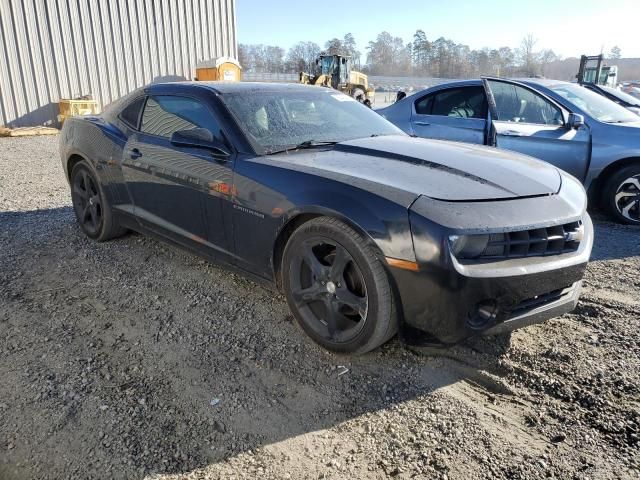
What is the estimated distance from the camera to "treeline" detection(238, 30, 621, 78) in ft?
275

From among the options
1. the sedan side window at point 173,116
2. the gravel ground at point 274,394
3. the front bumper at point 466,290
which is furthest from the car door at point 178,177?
the front bumper at point 466,290

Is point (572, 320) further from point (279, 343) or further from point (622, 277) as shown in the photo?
point (279, 343)

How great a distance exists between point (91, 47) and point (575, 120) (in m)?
14.4

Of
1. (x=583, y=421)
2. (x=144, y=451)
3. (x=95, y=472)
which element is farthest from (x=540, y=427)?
(x=95, y=472)

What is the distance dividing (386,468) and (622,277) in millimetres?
2823

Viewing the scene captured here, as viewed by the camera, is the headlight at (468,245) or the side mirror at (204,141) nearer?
the headlight at (468,245)

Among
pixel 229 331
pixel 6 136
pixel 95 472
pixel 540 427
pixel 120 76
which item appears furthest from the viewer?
pixel 120 76

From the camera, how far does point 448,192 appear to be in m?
2.44

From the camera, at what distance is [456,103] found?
5.89 m

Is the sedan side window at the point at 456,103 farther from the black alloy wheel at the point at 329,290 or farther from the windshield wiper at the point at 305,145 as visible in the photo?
the black alloy wheel at the point at 329,290

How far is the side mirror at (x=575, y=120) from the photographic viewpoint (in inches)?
198

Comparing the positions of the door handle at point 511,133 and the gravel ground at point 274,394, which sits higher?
the door handle at point 511,133

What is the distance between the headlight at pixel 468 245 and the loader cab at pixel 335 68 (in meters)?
24.5

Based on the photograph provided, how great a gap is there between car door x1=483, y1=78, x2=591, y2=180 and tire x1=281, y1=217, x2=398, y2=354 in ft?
11.8
